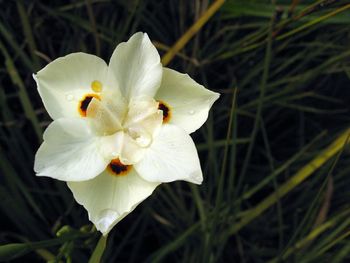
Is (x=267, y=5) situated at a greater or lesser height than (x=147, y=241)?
greater

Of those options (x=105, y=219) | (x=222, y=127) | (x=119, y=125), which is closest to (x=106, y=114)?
(x=119, y=125)

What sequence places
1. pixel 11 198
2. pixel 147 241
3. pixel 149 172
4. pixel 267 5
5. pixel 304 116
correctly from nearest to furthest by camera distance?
pixel 149 172 < pixel 11 198 < pixel 267 5 < pixel 147 241 < pixel 304 116

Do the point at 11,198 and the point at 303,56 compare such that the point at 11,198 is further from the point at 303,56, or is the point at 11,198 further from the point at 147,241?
the point at 303,56

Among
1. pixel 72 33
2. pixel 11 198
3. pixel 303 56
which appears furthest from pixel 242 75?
pixel 11 198

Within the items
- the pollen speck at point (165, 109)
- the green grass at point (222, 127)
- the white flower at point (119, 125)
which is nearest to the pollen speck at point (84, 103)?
the white flower at point (119, 125)

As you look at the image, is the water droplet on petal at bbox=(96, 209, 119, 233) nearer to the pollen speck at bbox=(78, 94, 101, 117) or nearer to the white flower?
the white flower

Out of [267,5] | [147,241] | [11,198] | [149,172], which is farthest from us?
[147,241]

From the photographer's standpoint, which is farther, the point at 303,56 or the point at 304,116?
the point at 304,116
